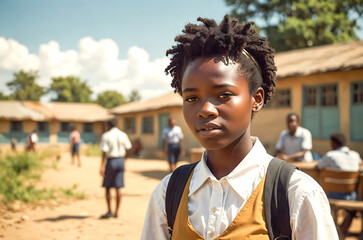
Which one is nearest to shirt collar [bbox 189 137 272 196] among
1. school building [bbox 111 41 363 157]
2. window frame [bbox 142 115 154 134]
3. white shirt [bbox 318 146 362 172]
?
white shirt [bbox 318 146 362 172]

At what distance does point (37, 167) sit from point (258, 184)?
34.6ft

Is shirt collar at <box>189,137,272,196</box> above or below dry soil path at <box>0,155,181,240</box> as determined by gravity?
above

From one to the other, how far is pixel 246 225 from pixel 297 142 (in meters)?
4.75

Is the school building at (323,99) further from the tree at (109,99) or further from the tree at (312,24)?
the tree at (109,99)

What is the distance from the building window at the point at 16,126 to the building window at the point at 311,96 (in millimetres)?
21367

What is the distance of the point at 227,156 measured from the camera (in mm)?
1299

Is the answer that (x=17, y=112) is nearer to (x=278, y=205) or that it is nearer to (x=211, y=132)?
(x=211, y=132)

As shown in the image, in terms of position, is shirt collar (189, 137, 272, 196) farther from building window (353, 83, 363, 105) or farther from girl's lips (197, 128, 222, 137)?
building window (353, 83, 363, 105)

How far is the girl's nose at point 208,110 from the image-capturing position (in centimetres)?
118

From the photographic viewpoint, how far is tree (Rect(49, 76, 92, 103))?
46.7 meters

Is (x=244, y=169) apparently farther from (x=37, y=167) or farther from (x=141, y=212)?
(x=37, y=167)

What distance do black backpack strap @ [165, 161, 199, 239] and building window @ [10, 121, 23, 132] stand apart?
85.8 ft

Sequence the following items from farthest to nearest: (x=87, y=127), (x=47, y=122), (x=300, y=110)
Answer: (x=87, y=127)
(x=47, y=122)
(x=300, y=110)

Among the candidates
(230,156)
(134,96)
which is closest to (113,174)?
(230,156)
